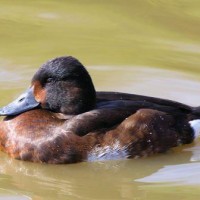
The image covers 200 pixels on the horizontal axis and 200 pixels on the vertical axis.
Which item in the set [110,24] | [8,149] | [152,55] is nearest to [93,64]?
[152,55]

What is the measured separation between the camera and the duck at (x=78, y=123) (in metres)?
6.58

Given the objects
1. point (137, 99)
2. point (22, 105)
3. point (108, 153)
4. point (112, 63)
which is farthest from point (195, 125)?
point (112, 63)

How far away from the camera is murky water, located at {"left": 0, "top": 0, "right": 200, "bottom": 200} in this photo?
6.29m

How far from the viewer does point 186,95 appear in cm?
779

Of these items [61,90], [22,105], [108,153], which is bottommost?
[108,153]

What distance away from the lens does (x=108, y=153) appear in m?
6.63

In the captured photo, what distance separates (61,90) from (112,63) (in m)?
1.81

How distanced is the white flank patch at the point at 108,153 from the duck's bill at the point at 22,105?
2.06 feet

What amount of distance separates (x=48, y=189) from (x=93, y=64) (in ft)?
8.17

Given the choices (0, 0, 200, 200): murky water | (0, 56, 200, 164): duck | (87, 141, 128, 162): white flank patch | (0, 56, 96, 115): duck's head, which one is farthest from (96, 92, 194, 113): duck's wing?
(87, 141, 128, 162): white flank patch

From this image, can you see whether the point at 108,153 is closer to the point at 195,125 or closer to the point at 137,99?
the point at 137,99

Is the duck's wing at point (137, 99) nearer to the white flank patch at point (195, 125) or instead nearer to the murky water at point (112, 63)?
the white flank patch at point (195, 125)

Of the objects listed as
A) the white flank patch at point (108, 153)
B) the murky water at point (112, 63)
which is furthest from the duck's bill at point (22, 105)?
the white flank patch at point (108, 153)

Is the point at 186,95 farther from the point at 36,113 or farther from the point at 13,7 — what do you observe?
the point at 13,7
